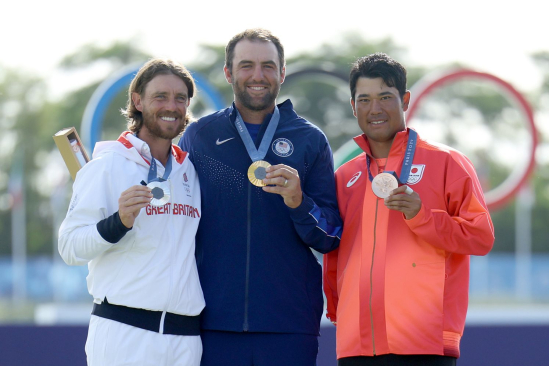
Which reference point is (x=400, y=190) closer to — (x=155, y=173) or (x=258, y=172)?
(x=258, y=172)

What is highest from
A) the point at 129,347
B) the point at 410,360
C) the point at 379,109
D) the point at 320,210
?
the point at 379,109

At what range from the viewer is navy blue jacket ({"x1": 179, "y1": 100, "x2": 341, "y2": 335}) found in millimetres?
3977

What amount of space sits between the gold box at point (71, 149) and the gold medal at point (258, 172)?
100cm

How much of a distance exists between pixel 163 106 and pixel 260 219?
812mm

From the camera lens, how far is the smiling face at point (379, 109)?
4.05 metres

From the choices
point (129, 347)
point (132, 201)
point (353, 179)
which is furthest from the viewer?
point (353, 179)

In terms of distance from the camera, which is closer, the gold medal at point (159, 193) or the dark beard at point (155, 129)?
the gold medal at point (159, 193)

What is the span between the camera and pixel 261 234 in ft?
13.3

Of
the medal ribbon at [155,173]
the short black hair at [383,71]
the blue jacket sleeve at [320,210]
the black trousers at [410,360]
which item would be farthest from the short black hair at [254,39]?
the black trousers at [410,360]

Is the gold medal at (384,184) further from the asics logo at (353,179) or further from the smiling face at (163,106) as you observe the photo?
the smiling face at (163,106)

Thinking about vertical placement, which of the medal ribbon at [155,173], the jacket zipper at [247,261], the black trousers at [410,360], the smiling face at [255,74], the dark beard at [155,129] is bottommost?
the black trousers at [410,360]

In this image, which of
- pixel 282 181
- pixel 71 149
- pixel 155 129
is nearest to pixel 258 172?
pixel 282 181

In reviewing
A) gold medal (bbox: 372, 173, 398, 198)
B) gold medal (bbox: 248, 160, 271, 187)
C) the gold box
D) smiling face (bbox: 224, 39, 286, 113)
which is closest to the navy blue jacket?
smiling face (bbox: 224, 39, 286, 113)

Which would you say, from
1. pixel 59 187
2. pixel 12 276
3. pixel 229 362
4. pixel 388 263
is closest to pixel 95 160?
pixel 229 362
